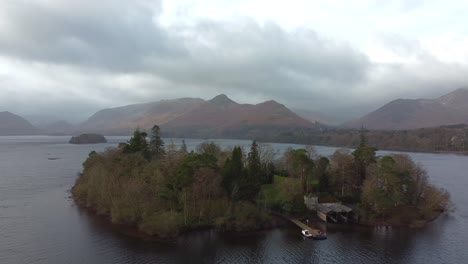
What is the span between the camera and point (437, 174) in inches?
4277

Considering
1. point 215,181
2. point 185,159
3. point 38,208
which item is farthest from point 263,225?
point 38,208

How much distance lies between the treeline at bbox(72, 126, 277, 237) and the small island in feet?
0.44

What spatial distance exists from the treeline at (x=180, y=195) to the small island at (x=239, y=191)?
14 cm

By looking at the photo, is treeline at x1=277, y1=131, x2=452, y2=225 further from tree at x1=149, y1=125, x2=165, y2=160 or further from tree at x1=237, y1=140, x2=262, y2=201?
tree at x1=149, y1=125, x2=165, y2=160

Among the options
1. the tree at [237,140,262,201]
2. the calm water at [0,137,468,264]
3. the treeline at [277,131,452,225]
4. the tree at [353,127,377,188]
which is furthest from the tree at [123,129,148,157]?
the tree at [353,127,377,188]

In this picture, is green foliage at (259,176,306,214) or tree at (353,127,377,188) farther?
tree at (353,127,377,188)

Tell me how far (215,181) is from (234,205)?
4.48 meters

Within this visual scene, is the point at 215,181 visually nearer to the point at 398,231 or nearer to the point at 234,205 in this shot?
the point at 234,205

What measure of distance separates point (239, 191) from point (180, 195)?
9.03 metres

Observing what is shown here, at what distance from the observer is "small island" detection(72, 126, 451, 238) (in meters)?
52.6

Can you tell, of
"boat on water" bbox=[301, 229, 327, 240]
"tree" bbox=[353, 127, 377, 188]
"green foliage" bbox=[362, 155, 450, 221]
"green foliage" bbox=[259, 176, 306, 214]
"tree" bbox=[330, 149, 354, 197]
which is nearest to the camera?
"boat on water" bbox=[301, 229, 327, 240]

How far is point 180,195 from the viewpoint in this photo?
2105 inches

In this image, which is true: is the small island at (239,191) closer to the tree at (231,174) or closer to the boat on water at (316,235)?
the tree at (231,174)

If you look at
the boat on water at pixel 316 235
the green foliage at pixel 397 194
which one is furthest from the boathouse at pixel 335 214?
the boat on water at pixel 316 235
